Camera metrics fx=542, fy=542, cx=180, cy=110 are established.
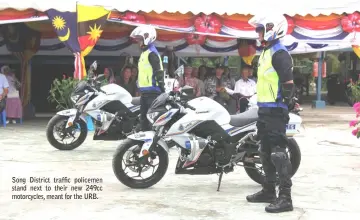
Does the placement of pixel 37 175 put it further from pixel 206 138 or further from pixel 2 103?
pixel 2 103

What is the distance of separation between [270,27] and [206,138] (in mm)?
1310

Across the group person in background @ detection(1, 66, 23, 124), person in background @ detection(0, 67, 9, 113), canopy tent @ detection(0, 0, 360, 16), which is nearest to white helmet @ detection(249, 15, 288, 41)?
canopy tent @ detection(0, 0, 360, 16)

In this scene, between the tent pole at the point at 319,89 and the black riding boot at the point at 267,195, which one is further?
the tent pole at the point at 319,89

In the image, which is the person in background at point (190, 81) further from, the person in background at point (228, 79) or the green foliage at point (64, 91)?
the green foliage at point (64, 91)

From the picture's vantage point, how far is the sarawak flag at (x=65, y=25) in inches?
418

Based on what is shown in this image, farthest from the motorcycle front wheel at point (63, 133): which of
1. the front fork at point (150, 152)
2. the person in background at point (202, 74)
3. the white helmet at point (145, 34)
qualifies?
the person in background at point (202, 74)

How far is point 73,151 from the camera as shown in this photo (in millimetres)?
8156

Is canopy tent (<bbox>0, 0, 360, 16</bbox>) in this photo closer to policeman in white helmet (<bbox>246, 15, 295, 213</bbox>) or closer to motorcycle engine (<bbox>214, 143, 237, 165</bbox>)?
motorcycle engine (<bbox>214, 143, 237, 165</bbox>)

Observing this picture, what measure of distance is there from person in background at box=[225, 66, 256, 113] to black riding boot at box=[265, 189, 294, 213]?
21.4 feet

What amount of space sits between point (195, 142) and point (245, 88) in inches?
248

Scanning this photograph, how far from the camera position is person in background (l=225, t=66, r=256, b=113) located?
1147 centimetres

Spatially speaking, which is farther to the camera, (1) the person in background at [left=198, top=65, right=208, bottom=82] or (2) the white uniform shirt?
(1) the person in background at [left=198, top=65, right=208, bottom=82]

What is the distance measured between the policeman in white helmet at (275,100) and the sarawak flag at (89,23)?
20.7ft

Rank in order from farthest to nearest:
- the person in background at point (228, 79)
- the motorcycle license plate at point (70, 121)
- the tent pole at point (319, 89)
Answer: the tent pole at point (319, 89), the person in background at point (228, 79), the motorcycle license plate at point (70, 121)
